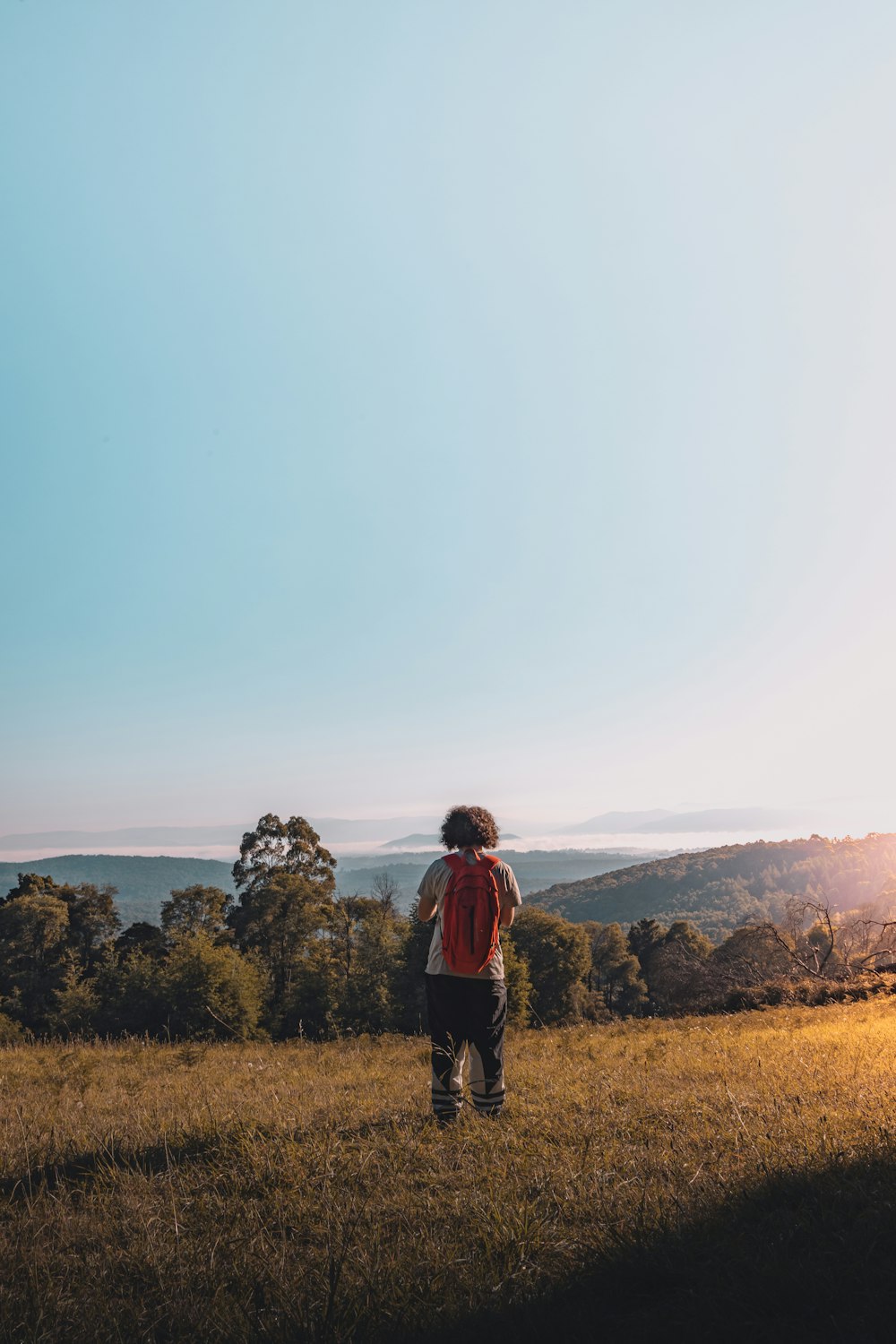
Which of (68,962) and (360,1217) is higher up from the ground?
(360,1217)

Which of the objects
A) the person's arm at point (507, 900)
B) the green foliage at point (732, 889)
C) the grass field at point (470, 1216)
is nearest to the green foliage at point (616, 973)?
the person's arm at point (507, 900)

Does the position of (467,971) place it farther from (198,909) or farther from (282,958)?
(198,909)

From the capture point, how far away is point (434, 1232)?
114 inches

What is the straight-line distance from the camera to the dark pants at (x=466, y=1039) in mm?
4875

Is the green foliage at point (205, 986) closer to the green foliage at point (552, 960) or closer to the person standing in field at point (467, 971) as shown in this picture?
the green foliage at point (552, 960)

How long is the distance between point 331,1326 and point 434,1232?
2.50 feet

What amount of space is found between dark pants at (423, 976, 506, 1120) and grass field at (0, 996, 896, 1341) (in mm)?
254

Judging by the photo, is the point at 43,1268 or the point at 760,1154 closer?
the point at 43,1268

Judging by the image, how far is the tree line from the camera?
99.0ft

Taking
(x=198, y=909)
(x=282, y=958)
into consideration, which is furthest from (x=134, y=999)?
(x=198, y=909)

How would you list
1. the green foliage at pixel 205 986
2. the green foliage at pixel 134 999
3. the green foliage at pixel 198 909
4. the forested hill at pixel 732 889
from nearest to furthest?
the green foliage at pixel 205 986 → the green foliage at pixel 134 999 → the green foliage at pixel 198 909 → the forested hill at pixel 732 889

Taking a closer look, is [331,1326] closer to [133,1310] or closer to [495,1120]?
[133,1310]

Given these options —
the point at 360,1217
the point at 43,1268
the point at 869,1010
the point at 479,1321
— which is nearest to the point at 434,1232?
the point at 360,1217

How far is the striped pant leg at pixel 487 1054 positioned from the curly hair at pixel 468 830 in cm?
101
